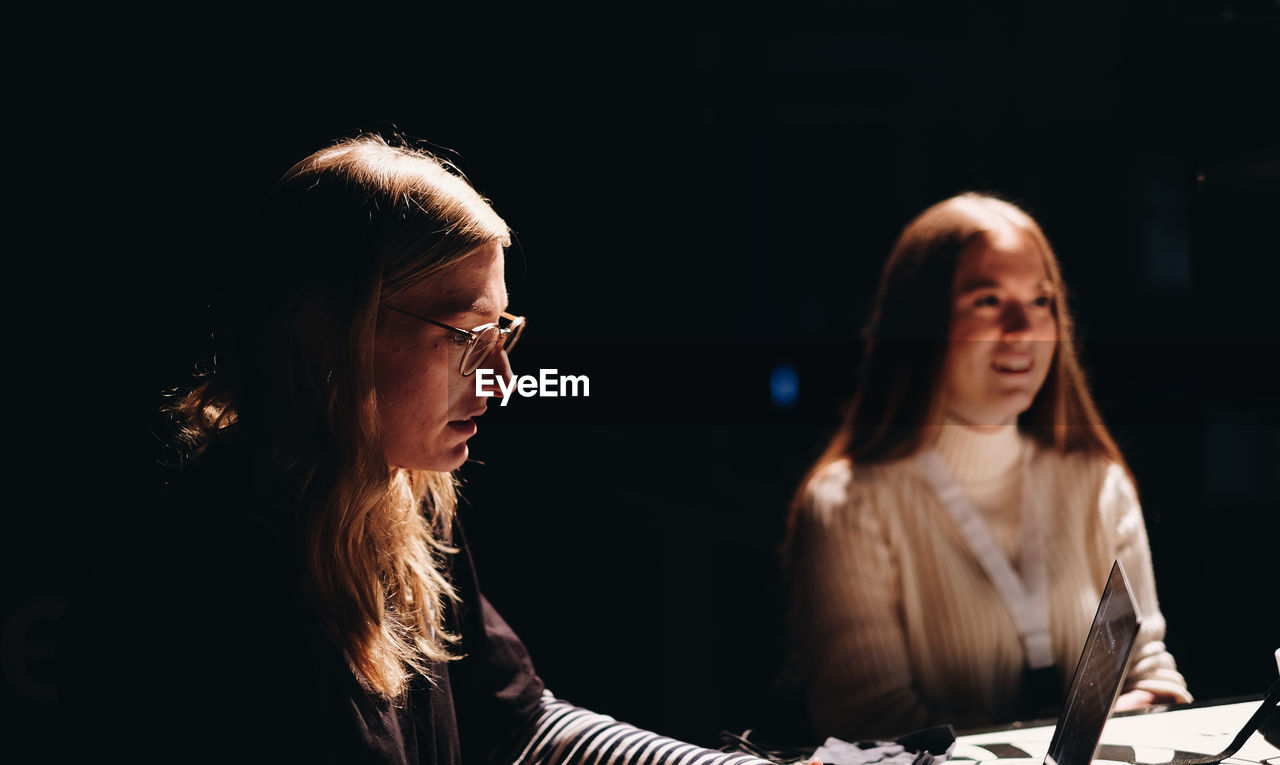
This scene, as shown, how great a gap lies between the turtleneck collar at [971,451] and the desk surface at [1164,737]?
25.1 inches

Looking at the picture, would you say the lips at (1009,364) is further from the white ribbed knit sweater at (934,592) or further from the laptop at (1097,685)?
the laptop at (1097,685)

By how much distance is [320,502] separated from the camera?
128 cm

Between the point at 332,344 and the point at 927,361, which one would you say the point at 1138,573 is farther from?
the point at 332,344

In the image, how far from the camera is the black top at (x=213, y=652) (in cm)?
108

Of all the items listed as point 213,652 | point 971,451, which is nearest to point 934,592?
point 971,451

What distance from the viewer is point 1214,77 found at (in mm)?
2629

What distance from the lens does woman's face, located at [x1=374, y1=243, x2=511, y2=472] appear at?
1.36 metres

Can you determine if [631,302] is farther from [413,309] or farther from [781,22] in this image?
[413,309]

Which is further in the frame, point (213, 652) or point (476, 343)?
point (476, 343)

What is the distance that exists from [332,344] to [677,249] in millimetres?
1155

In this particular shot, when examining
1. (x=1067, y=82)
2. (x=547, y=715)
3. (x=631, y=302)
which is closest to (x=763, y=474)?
(x=631, y=302)

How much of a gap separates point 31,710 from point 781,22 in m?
2.13

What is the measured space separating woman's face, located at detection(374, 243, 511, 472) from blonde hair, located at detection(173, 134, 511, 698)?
0.04 meters

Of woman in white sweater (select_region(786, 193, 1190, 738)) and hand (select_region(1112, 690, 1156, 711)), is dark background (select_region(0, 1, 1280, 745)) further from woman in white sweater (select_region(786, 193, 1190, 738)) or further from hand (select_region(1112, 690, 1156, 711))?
hand (select_region(1112, 690, 1156, 711))
